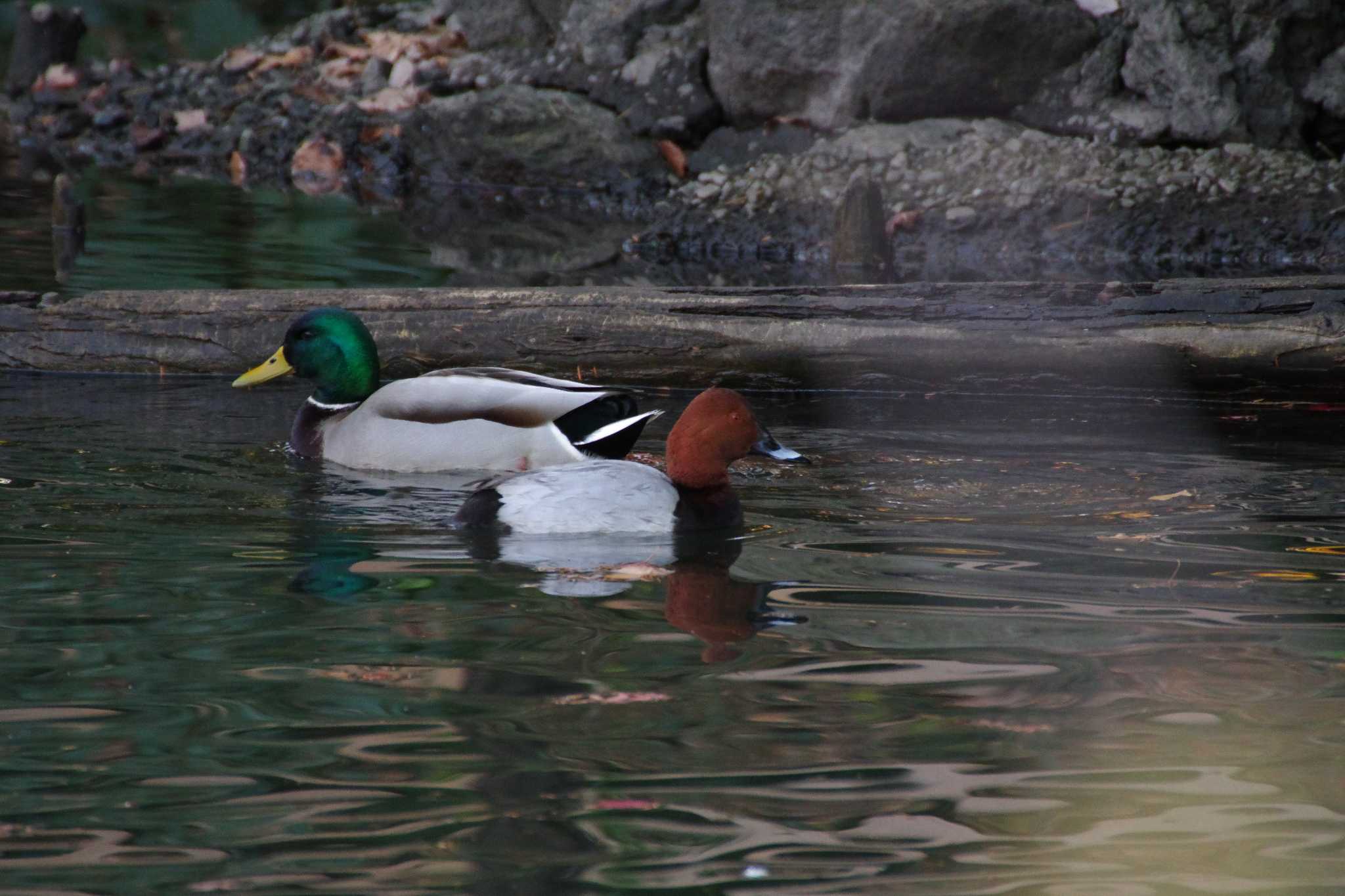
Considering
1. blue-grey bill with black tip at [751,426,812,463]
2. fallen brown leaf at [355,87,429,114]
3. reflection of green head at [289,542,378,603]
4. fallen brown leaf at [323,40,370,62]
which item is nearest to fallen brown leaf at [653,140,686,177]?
fallen brown leaf at [355,87,429,114]

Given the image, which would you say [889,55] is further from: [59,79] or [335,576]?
[59,79]

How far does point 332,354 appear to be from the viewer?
6715 mm

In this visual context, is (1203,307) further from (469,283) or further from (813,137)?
(813,137)

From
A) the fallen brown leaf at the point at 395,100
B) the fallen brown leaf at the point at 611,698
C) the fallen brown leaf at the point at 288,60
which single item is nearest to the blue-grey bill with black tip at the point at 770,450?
the fallen brown leaf at the point at 611,698

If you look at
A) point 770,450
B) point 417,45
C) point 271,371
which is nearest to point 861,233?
point 271,371

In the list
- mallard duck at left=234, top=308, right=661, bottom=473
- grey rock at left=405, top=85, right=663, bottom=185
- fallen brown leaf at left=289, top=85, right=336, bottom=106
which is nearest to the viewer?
mallard duck at left=234, top=308, right=661, bottom=473

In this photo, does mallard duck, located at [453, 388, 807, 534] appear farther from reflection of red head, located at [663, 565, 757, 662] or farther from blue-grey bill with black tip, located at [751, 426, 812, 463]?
reflection of red head, located at [663, 565, 757, 662]

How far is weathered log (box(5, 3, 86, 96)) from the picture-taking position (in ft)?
69.9

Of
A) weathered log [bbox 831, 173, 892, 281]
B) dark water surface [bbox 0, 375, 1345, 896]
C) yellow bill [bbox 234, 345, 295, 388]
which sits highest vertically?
weathered log [bbox 831, 173, 892, 281]

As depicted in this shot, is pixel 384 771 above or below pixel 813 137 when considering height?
below

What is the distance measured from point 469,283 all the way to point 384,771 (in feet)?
24.7

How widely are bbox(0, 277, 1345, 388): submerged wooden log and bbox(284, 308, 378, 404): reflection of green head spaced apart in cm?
65

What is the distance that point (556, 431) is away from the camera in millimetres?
6086

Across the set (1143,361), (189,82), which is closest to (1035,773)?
(1143,361)
